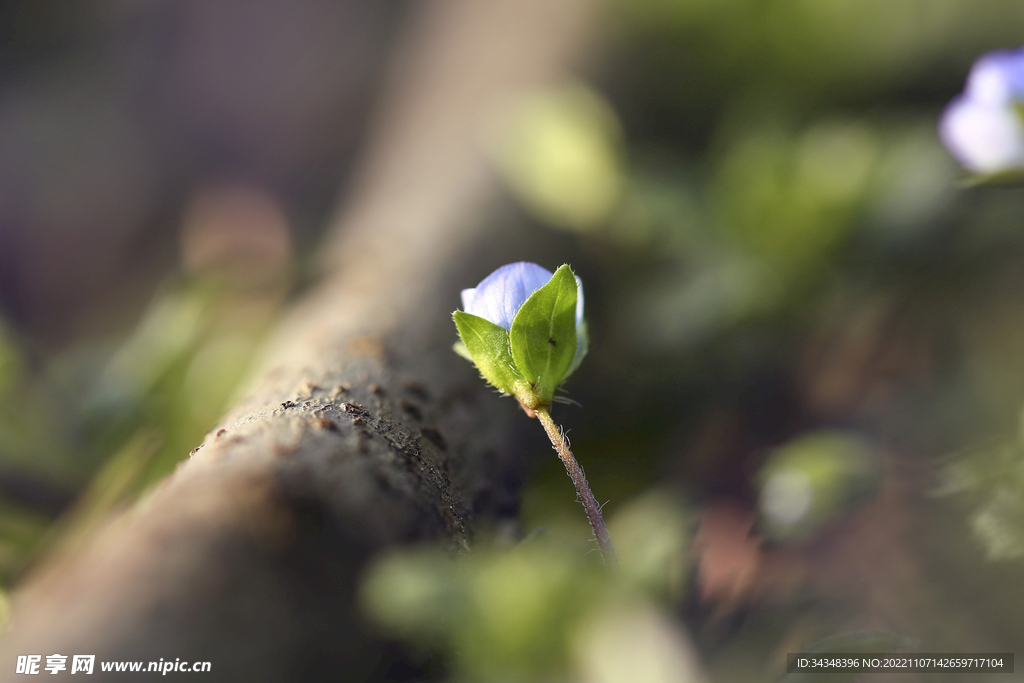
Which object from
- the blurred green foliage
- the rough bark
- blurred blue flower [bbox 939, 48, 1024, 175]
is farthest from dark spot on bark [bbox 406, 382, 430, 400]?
blurred blue flower [bbox 939, 48, 1024, 175]

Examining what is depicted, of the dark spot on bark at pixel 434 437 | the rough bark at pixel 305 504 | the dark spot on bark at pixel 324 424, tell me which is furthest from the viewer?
the dark spot on bark at pixel 434 437

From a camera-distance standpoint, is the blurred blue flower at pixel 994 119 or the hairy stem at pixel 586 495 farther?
the blurred blue flower at pixel 994 119

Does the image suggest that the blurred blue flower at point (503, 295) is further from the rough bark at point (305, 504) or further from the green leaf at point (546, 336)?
the rough bark at point (305, 504)

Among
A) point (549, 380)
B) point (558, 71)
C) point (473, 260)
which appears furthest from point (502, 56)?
point (549, 380)

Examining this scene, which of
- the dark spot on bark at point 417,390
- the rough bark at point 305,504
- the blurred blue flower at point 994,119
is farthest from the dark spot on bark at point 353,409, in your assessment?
the blurred blue flower at point 994,119

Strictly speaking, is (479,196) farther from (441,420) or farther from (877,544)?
(877,544)

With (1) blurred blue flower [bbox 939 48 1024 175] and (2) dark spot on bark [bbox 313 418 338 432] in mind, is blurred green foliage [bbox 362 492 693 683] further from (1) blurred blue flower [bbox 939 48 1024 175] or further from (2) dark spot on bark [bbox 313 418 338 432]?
(1) blurred blue flower [bbox 939 48 1024 175]
